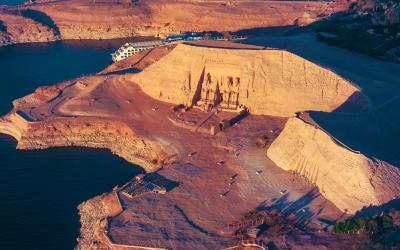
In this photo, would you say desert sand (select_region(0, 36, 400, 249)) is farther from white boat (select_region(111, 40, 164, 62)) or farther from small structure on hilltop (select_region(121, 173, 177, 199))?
white boat (select_region(111, 40, 164, 62))

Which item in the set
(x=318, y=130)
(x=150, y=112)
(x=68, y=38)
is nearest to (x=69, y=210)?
(x=150, y=112)

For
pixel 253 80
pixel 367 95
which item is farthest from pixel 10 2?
pixel 367 95

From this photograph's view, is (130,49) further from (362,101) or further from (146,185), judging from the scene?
(362,101)

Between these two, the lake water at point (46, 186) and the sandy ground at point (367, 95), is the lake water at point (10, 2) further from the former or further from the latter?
the sandy ground at point (367, 95)

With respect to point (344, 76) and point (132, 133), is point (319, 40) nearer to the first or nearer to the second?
point (344, 76)

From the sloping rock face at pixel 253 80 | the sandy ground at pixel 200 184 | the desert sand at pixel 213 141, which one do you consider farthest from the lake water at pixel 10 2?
the sloping rock face at pixel 253 80
